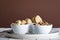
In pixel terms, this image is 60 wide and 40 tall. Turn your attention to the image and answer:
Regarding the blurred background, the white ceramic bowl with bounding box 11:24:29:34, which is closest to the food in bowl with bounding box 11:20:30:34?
the white ceramic bowl with bounding box 11:24:29:34

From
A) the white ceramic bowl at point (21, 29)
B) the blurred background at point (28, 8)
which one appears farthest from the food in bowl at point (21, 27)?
the blurred background at point (28, 8)

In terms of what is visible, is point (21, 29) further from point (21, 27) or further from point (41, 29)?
point (41, 29)

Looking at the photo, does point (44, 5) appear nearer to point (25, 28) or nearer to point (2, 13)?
point (2, 13)

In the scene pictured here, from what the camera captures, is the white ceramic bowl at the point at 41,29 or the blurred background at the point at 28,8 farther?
the blurred background at the point at 28,8

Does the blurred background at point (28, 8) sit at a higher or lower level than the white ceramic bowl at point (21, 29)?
higher

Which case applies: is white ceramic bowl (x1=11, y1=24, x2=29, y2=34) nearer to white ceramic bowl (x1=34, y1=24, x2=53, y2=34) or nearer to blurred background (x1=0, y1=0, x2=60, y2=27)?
white ceramic bowl (x1=34, y1=24, x2=53, y2=34)

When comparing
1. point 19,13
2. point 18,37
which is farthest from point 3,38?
point 19,13

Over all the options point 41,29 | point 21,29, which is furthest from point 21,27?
point 41,29

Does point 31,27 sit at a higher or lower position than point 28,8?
lower

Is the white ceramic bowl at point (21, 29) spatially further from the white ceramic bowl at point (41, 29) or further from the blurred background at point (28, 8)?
the blurred background at point (28, 8)

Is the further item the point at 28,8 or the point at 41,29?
the point at 28,8

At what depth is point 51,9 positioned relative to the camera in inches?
103

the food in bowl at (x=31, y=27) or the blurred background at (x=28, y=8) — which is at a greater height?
the blurred background at (x=28, y=8)

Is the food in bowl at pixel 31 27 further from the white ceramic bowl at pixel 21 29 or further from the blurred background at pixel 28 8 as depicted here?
the blurred background at pixel 28 8
